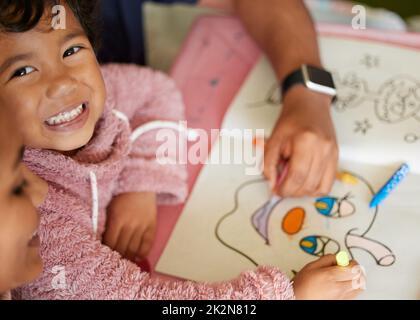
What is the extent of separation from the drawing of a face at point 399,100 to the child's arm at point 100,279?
1.10 ft

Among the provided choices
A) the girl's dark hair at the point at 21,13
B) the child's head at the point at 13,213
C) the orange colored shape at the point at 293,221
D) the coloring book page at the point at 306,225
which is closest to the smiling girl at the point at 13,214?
the child's head at the point at 13,213

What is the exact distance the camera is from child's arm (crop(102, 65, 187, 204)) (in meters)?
0.80

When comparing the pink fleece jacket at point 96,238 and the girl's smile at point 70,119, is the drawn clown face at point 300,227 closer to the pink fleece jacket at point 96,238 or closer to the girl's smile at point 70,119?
the pink fleece jacket at point 96,238

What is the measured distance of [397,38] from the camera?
97 centimetres

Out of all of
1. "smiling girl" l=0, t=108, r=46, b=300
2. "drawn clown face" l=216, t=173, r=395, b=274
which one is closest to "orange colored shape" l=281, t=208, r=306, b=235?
"drawn clown face" l=216, t=173, r=395, b=274

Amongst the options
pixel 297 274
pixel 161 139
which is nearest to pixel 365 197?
pixel 297 274

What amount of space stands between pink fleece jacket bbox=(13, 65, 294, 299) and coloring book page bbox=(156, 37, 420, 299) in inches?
2.1

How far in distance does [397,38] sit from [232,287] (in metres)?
0.54

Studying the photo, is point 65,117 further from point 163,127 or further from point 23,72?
point 163,127

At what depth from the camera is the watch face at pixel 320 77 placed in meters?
0.86

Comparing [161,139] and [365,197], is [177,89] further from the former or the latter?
[365,197]

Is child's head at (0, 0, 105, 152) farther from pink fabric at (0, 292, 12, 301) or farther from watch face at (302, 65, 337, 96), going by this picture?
watch face at (302, 65, 337, 96)

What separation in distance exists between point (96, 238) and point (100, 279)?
0.21 ft

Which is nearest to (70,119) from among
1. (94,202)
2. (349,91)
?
(94,202)
